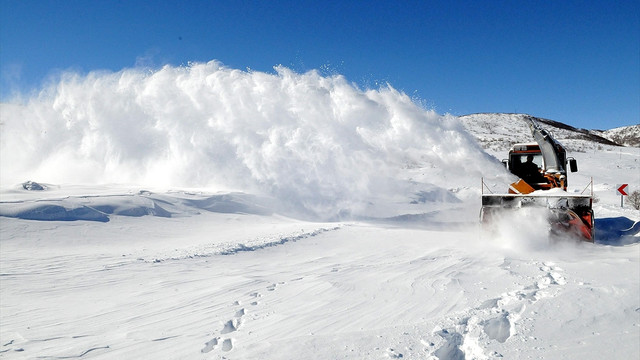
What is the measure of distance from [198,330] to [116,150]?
16.5 m

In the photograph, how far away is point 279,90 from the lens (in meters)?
14.8

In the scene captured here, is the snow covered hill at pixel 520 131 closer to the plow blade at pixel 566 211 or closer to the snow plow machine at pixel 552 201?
the snow plow machine at pixel 552 201

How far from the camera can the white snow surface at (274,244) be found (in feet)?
12.6

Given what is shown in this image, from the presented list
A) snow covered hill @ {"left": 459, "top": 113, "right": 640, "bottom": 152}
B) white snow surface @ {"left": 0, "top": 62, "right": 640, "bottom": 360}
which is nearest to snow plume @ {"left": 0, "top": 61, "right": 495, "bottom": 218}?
white snow surface @ {"left": 0, "top": 62, "right": 640, "bottom": 360}

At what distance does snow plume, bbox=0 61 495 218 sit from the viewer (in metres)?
12.8

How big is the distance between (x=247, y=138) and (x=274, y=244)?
7.46 m

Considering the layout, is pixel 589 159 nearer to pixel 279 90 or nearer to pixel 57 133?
pixel 279 90

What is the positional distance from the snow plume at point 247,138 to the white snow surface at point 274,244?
0.24ft

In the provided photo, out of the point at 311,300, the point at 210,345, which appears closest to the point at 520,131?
the point at 311,300

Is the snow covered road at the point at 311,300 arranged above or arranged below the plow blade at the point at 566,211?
below

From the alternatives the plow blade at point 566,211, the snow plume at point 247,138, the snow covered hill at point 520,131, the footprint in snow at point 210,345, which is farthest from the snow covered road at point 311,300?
the snow covered hill at point 520,131

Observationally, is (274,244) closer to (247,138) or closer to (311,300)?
(311,300)

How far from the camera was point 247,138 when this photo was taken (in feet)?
49.5

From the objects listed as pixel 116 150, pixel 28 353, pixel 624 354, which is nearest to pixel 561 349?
pixel 624 354
